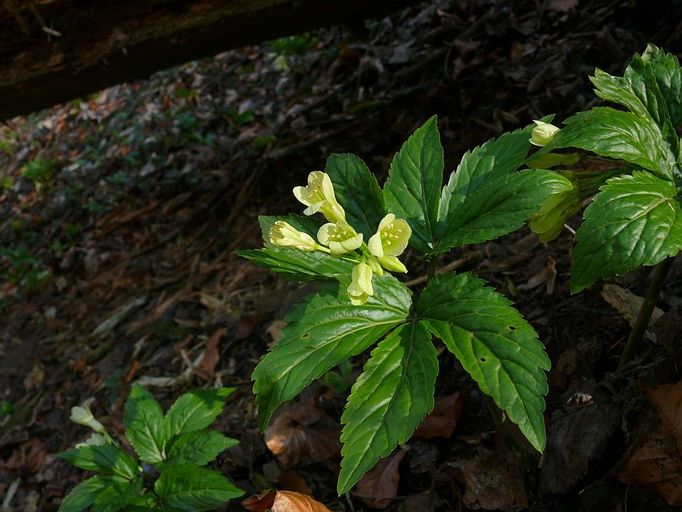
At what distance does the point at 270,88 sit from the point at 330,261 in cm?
429

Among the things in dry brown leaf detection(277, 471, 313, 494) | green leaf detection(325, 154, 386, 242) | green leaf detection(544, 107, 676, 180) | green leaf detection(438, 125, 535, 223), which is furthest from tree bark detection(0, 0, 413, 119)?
dry brown leaf detection(277, 471, 313, 494)

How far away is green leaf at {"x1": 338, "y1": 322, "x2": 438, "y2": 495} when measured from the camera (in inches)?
45.8

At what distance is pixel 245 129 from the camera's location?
5.05 meters

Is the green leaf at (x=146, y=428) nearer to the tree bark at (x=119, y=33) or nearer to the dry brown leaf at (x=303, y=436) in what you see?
the dry brown leaf at (x=303, y=436)

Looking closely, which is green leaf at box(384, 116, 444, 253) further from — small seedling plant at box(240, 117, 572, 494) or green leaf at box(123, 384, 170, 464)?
green leaf at box(123, 384, 170, 464)

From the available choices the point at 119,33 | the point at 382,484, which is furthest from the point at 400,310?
the point at 119,33

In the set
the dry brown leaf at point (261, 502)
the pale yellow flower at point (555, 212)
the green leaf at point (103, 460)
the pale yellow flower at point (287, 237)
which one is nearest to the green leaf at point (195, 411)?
the green leaf at point (103, 460)

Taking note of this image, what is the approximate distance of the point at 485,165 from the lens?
149 centimetres

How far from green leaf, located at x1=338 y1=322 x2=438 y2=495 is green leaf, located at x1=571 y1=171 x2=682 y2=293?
0.36m

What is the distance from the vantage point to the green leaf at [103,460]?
204 centimetres

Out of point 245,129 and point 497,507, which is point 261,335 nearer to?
point 497,507

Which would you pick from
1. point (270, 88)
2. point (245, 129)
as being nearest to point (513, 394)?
point (245, 129)

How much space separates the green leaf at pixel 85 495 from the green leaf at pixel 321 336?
1063 mm

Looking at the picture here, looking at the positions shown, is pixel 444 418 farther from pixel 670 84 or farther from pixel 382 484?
pixel 670 84
